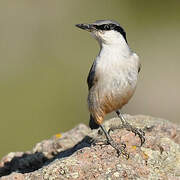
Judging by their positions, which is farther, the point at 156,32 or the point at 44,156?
the point at 156,32

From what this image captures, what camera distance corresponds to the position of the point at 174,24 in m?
28.0

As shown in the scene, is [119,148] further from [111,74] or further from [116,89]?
[111,74]

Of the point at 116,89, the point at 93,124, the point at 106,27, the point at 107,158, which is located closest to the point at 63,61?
the point at 93,124

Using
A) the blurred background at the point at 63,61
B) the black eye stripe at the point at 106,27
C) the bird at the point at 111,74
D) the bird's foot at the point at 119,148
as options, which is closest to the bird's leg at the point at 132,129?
the bird at the point at 111,74

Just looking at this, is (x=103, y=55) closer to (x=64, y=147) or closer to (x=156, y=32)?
(x=64, y=147)

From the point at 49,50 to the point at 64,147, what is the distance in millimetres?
15554

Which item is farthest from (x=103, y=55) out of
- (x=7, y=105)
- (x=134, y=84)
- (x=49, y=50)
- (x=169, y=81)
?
(x=49, y=50)

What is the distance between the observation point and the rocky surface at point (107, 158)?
701cm

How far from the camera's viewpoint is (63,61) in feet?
77.9

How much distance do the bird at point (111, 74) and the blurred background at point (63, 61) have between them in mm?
8761

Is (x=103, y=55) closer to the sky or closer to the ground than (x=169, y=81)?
closer to the sky

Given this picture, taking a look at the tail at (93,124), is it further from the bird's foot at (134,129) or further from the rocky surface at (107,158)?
the bird's foot at (134,129)

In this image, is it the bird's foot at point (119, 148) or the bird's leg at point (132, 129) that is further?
the bird's leg at point (132, 129)

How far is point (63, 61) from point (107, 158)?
16574mm
